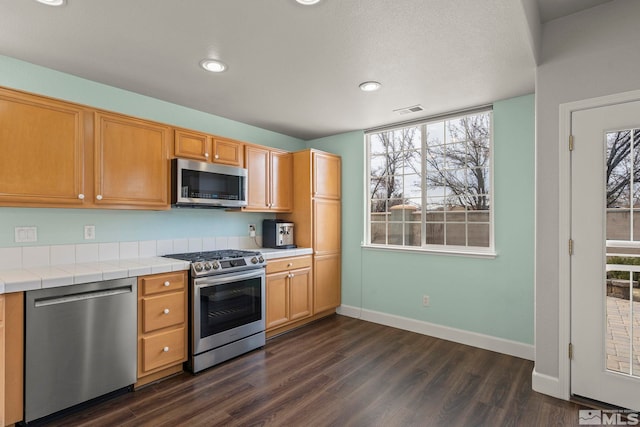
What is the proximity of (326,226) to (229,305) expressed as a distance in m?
1.65

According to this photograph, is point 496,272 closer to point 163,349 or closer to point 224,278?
point 224,278

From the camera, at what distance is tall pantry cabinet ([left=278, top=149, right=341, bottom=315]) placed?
3976mm

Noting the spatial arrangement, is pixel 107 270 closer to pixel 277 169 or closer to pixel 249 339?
pixel 249 339

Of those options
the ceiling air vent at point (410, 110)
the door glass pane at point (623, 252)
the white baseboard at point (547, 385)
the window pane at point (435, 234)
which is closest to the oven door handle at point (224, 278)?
the window pane at point (435, 234)

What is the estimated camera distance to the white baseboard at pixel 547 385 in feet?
7.63

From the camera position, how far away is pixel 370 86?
280 cm

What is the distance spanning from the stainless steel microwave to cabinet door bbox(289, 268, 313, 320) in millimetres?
1038

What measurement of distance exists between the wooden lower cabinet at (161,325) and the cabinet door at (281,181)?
1524mm

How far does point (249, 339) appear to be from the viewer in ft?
10.2

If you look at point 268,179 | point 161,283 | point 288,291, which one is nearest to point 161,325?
point 161,283

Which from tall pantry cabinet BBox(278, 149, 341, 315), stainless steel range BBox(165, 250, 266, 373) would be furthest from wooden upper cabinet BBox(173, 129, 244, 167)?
stainless steel range BBox(165, 250, 266, 373)

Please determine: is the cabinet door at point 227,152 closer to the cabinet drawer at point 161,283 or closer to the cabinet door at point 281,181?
the cabinet door at point 281,181

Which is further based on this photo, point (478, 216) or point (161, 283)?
point (478, 216)

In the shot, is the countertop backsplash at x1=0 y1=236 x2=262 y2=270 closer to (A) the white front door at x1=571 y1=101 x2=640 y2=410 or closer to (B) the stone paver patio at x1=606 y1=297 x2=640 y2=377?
(A) the white front door at x1=571 y1=101 x2=640 y2=410
